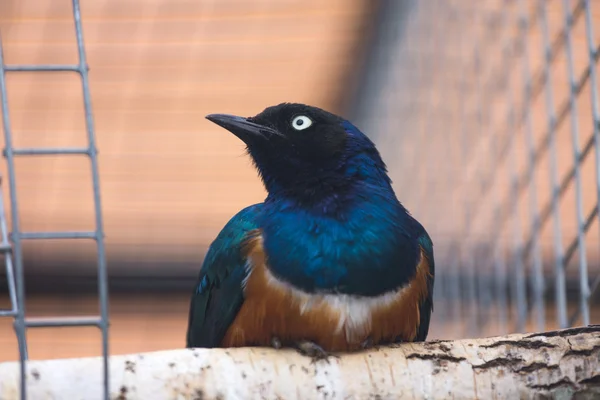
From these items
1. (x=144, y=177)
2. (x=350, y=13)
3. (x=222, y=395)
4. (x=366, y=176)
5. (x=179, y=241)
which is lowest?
(x=222, y=395)

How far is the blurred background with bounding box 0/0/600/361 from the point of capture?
4.43 meters

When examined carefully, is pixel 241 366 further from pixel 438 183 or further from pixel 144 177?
pixel 144 177

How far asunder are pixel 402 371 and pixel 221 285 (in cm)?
75

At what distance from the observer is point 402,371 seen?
2.41 m

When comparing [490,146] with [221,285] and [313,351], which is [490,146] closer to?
[221,285]

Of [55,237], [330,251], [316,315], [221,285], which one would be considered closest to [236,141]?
A: [221,285]

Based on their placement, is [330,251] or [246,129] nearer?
[330,251]

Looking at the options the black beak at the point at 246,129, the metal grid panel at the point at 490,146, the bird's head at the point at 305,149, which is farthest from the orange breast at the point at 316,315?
the metal grid panel at the point at 490,146

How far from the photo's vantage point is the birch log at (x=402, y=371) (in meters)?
2.27

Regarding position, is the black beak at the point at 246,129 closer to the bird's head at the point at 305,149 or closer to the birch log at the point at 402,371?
the bird's head at the point at 305,149

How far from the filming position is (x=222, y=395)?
2.28 metres

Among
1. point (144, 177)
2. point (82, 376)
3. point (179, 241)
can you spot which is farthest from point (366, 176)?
point (144, 177)

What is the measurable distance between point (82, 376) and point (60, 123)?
3.81 metres

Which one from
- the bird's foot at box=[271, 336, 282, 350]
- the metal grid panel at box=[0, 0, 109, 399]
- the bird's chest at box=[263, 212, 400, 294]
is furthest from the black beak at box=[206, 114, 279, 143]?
the metal grid panel at box=[0, 0, 109, 399]
